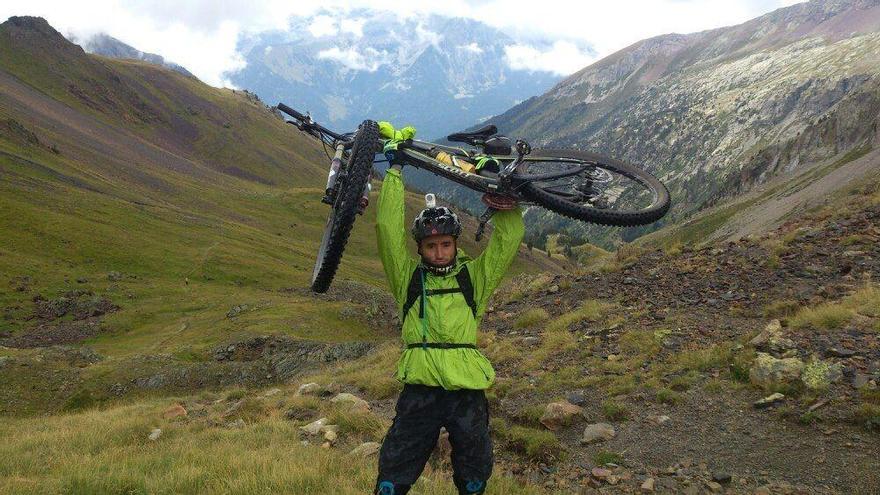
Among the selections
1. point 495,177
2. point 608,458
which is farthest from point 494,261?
point 608,458

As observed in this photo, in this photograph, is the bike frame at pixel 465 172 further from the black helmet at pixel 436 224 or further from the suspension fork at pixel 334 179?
the black helmet at pixel 436 224

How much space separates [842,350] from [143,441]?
14304mm

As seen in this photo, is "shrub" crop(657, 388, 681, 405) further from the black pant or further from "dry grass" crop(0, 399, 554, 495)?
the black pant

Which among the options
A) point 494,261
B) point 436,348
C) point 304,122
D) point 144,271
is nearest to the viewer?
point 436,348

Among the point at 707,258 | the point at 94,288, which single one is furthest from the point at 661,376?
the point at 94,288

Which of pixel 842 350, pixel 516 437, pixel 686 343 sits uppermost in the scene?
pixel 842 350

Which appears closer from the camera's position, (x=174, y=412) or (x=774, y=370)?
(x=774, y=370)

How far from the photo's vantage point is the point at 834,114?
101 metres

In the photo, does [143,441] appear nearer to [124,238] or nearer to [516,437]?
[516,437]

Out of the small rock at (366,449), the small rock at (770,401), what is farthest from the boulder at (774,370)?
the small rock at (366,449)

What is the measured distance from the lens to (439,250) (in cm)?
581

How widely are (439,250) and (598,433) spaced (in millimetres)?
5993

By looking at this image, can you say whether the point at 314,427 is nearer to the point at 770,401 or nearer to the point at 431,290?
the point at 431,290

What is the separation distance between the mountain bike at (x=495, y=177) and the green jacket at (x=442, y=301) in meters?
1.48
